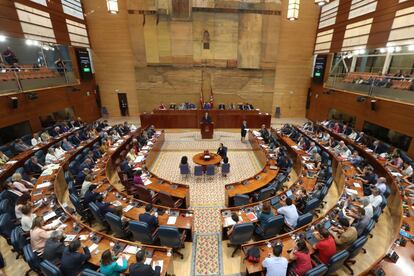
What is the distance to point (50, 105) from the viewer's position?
42.4ft

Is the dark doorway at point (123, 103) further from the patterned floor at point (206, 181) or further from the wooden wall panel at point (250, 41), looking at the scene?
the wooden wall panel at point (250, 41)

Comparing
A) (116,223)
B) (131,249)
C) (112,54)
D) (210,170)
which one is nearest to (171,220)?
(131,249)

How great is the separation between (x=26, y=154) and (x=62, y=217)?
5.71 meters

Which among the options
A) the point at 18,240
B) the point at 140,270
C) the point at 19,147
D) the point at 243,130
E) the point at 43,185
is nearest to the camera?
the point at 140,270

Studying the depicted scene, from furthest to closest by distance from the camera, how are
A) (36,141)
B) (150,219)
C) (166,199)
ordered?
1. (36,141)
2. (166,199)
3. (150,219)

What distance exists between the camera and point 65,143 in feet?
33.6

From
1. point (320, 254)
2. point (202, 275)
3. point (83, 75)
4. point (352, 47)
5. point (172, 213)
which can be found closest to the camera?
point (320, 254)

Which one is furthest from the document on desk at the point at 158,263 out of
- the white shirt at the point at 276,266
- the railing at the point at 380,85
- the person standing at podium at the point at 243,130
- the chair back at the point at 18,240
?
the railing at the point at 380,85

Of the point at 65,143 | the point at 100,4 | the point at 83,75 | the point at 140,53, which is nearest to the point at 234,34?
the point at 140,53

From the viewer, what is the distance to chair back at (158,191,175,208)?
648cm

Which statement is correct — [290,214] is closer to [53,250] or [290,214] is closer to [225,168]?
[225,168]

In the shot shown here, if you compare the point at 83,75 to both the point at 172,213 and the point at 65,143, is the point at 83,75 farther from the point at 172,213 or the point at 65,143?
the point at 172,213

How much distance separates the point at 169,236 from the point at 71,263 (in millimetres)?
1964

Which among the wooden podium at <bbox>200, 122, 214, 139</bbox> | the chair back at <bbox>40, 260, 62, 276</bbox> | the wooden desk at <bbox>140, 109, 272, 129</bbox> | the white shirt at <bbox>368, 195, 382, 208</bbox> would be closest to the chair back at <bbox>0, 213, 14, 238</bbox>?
the chair back at <bbox>40, 260, 62, 276</bbox>
